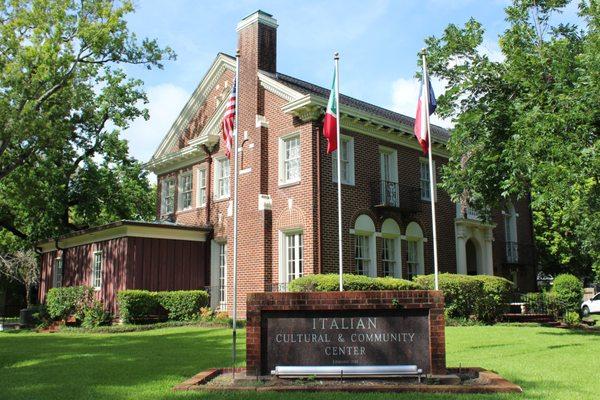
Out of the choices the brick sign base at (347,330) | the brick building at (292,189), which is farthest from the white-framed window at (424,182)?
the brick sign base at (347,330)

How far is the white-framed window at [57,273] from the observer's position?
27.2 metres

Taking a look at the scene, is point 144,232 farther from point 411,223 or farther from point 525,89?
point 525,89

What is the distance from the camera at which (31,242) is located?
3077cm

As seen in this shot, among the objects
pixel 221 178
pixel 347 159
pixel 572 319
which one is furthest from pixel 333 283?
pixel 572 319

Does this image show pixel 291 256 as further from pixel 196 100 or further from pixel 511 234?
pixel 511 234

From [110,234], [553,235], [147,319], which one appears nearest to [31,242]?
[110,234]

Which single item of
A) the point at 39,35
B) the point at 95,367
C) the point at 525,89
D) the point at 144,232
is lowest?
the point at 95,367

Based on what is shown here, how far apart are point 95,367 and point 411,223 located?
15.2 metres

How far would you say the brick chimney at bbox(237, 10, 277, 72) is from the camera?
2259 cm

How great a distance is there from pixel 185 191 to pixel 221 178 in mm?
2945

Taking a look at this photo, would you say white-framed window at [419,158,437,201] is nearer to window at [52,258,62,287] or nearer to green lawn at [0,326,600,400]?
green lawn at [0,326,600,400]

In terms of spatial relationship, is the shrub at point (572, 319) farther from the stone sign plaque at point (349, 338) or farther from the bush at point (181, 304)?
the stone sign plaque at point (349, 338)

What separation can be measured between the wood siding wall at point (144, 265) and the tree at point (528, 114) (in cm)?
1082

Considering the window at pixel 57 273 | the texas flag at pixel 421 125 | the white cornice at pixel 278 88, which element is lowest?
the window at pixel 57 273
